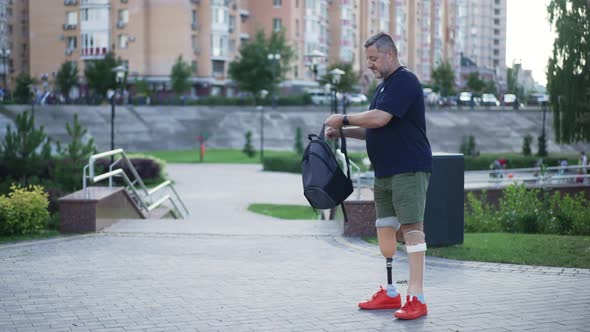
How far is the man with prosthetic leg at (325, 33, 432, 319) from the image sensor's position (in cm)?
563

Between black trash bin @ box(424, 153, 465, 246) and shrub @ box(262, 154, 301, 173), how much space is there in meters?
29.2

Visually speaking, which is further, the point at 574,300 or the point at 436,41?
the point at 436,41

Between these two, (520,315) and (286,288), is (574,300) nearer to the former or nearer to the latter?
(520,315)

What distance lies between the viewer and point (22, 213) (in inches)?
416

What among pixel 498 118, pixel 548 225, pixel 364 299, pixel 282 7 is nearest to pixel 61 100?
pixel 282 7

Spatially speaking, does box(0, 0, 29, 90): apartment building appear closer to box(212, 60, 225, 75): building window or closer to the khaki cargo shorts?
box(212, 60, 225, 75): building window

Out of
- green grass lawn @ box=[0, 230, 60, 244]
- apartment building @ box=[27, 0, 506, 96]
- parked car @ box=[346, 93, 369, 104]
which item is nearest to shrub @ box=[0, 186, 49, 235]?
green grass lawn @ box=[0, 230, 60, 244]

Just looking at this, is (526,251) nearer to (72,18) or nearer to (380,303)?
(380,303)

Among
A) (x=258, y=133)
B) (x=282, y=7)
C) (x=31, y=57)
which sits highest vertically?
(x=282, y=7)

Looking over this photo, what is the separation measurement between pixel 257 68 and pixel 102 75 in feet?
40.3

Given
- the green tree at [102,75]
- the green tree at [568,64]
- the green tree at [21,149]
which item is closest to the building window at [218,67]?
the green tree at [102,75]

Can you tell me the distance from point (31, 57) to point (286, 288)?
68.3 metres

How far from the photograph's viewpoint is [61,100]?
59.1 metres

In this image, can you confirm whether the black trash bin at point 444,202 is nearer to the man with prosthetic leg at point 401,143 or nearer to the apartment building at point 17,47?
the man with prosthetic leg at point 401,143
